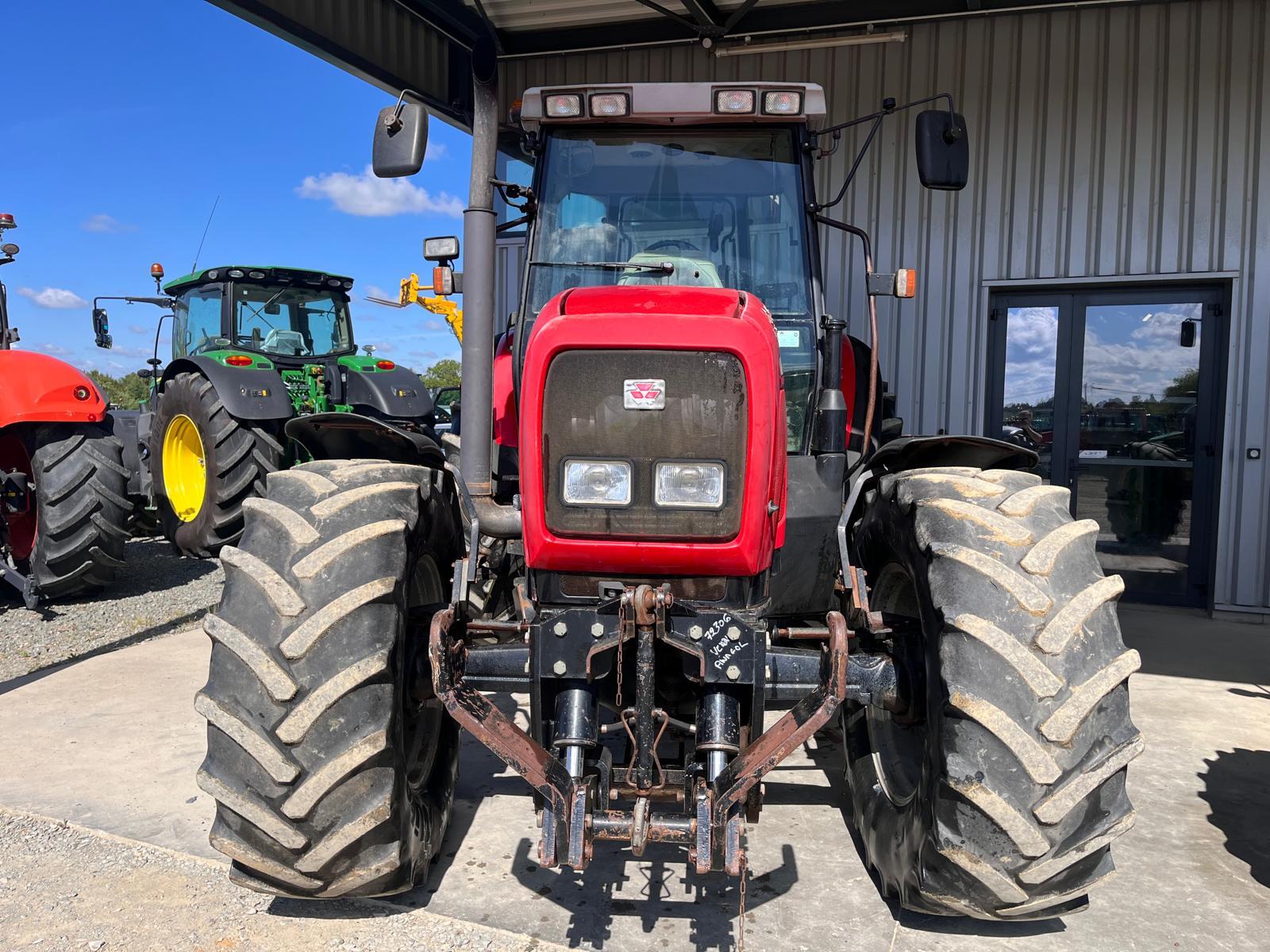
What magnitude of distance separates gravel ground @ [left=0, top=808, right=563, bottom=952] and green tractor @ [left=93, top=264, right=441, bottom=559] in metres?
4.41

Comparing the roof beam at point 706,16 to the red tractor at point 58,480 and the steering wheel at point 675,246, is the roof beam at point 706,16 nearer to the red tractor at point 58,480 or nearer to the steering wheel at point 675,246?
the steering wheel at point 675,246

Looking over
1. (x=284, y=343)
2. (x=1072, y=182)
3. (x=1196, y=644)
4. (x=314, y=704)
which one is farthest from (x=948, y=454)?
(x=284, y=343)

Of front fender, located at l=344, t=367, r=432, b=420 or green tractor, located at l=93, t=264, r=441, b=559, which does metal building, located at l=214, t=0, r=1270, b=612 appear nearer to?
green tractor, located at l=93, t=264, r=441, b=559

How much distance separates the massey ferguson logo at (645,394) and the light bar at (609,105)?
4.92 feet

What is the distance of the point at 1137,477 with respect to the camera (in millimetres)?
7070

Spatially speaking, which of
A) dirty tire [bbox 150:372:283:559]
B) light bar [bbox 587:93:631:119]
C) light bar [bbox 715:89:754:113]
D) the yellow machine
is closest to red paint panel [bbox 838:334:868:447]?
light bar [bbox 715:89:754:113]

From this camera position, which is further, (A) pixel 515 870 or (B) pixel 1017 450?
(B) pixel 1017 450

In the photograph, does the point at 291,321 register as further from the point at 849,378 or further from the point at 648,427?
the point at 648,427

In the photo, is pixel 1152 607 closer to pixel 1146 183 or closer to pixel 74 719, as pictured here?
pixel 1146 183

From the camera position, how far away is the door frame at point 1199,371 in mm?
6816

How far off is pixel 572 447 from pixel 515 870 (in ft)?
4.53

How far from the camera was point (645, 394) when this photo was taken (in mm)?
2363

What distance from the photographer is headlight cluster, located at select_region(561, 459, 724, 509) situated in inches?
94.0

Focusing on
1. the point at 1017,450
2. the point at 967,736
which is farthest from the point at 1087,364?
the point at 967,736
